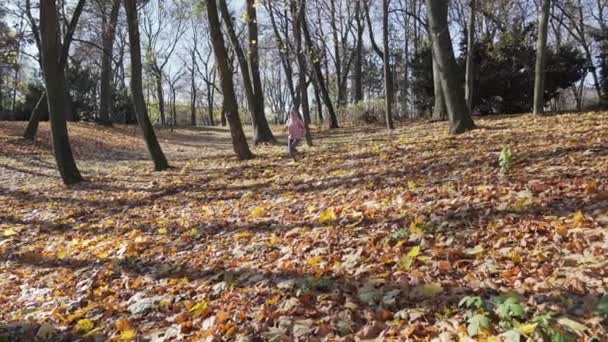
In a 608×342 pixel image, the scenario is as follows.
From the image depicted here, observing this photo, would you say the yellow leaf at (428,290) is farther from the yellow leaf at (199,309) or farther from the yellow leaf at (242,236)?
the yellow leaf at (242,236)

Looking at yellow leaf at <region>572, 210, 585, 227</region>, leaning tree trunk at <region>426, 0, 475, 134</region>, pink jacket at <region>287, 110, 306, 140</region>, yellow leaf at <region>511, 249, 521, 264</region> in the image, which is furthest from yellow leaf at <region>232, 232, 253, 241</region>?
leaning tree trunk at <region>426, 0, 475, 134</region>

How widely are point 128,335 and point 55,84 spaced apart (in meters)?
8.31

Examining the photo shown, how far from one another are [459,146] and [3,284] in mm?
7184

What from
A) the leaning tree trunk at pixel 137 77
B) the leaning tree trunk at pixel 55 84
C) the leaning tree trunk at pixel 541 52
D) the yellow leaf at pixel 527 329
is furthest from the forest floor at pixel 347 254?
the leaning tree trunk at pixel 541 52

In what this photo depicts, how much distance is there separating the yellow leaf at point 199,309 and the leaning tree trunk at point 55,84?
317 inches

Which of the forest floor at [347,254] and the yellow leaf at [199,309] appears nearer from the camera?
the forest floor at [347,254]

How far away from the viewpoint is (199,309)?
3.62 m

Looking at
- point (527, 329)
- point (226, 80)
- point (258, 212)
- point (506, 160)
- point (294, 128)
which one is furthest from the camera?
point (226, 80)

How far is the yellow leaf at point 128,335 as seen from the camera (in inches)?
135

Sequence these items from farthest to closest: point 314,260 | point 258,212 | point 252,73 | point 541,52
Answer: point 252,73, point 541,52, point 258,212, point 314,260

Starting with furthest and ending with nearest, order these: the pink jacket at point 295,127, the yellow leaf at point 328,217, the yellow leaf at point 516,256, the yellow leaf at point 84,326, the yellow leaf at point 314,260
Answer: the pink jacket at point 295,127, the yellow leaf at point 328,217, the yellow leaf at point 314,260, the yellow leaf at point 84,326, the yellow leaf at point 516,256

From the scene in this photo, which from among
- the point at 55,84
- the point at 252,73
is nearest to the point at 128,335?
the point at 55,84

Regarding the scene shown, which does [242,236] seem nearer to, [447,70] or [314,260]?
[314,260]

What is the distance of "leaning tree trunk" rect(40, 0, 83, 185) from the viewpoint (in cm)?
957
